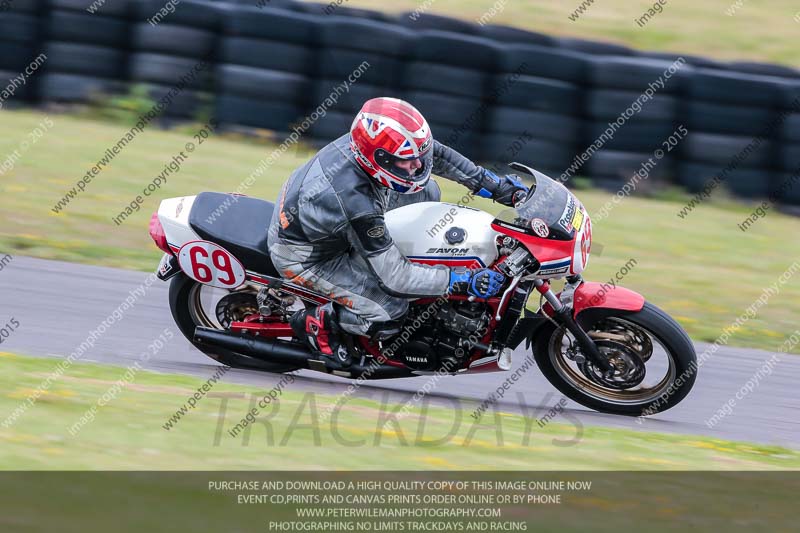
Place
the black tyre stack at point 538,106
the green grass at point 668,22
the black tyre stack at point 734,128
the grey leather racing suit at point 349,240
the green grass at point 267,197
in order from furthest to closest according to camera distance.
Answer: the green grass at point 668,22 → the black tyre stack at point 538,106 → the black tyre stack at point 734,128 → the green grass at point 267,197 → the grey leather racing suit at point 349,240

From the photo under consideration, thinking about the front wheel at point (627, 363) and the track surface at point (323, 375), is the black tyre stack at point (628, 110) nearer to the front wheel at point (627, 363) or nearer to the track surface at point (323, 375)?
the track surface at point (323, 375)

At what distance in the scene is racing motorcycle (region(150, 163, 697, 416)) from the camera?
581 centimetres

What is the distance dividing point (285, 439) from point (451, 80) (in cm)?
717

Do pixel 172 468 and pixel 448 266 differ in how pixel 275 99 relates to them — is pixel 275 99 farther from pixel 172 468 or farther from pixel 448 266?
pixel 172 468

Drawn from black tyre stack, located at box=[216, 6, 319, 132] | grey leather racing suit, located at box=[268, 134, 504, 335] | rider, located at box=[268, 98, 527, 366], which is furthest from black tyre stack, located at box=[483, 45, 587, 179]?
grey leather racing suit, located at box=[268, 134, 504, 335]

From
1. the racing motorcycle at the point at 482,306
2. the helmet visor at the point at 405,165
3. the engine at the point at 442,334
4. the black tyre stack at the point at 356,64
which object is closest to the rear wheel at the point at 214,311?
the racing motorcycle at the point at 482,306

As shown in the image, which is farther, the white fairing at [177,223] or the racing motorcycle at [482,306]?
the white fairing at [177,223]

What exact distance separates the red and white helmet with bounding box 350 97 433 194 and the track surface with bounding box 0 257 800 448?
1552 mm

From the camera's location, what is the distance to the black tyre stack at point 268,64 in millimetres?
11805

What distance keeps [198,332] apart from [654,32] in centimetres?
1092

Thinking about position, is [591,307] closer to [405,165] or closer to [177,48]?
[405,165]

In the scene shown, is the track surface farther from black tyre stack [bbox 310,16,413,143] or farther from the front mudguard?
black tyre stack [bbox 310,16,413,143]

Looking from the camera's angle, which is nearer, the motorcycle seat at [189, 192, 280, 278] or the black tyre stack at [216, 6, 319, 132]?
the motorcycle seat at [189, 192, 280, 278]
